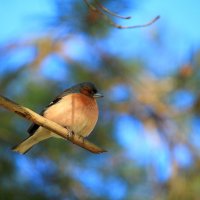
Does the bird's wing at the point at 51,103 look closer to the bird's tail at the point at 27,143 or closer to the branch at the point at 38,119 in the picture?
the bird's tail at the point at 27,143

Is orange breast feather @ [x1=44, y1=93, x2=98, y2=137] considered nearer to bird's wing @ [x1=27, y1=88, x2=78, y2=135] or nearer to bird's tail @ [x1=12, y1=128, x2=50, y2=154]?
bird's wing @ [x1=27, y1=88, x2=78, y2=135]

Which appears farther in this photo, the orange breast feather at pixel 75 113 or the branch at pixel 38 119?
the orange breast feather at pixel 75 113

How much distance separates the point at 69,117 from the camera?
5.39 meters

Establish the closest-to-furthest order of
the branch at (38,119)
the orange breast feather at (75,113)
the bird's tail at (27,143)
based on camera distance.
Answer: the branch at (38,119) → the bird's tail at (27,143) → the orange breast feather at (75,113)

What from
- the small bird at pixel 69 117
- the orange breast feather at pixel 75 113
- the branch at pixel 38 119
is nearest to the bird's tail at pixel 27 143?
the small bird at pixel 69 117

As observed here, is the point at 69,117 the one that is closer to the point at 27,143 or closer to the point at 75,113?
the point at 75,113

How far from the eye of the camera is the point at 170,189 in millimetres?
5754

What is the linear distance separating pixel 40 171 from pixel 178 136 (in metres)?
1.53

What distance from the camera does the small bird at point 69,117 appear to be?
5.36 metres

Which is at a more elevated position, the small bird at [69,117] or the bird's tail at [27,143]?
the small bird at [69,117]

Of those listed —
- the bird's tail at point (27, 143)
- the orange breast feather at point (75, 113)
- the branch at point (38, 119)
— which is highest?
the branch at point (38, 119)

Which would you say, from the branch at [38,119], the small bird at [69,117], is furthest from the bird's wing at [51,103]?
the branch at [38,119]

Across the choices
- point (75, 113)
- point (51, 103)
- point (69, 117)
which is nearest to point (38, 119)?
point (69, 117)

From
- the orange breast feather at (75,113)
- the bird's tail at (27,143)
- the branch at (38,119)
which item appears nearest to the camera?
the branch at (38,119)
